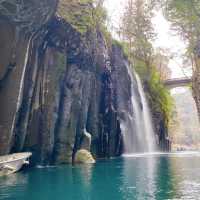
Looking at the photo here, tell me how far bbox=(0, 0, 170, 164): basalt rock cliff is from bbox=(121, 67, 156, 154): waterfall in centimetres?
604

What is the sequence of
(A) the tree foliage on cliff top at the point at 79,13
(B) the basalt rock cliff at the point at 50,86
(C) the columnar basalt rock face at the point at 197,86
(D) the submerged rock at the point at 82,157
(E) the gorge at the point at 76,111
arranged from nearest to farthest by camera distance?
(E) the gorge at the point at 76,111 < (B) the basalt rock cliff at the point at 50,86 < (D) the submerged rock at the point at 82,157 < (A) the tree foliage on cliff top at the point at 79,13 < (C) the columnar basalt rock face at the point at 197,86

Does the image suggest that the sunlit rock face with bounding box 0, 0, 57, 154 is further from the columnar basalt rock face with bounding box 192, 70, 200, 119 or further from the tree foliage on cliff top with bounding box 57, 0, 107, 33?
the columnar basalt rock face with bounding box 192, 70, 200, 119

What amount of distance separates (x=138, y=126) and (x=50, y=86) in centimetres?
2294

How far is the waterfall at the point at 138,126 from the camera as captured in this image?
50.2m

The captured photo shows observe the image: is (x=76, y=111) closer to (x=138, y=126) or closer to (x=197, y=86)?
(x=197, y=86)

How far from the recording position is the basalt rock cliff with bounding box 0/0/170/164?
27688 millimetres

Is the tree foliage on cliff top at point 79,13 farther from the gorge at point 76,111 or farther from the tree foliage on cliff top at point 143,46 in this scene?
the tree foliage on cliff top at point 143,46

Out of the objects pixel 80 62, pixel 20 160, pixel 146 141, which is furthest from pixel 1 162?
pixel 146 141

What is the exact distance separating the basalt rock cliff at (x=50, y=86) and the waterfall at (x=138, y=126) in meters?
6.04

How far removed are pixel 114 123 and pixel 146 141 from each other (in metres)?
11.8

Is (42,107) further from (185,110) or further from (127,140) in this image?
(185,110)

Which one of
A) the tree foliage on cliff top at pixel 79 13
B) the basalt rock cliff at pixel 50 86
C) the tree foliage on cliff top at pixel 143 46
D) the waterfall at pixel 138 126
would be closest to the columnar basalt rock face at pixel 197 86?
the basalt rock cliff at pixel 50 86

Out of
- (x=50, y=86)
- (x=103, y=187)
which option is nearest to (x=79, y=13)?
(x=50, y=86)

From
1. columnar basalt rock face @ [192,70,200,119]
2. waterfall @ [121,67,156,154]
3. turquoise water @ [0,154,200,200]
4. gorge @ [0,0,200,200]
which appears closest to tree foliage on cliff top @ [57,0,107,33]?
gorge @ [0,0,200,200]
